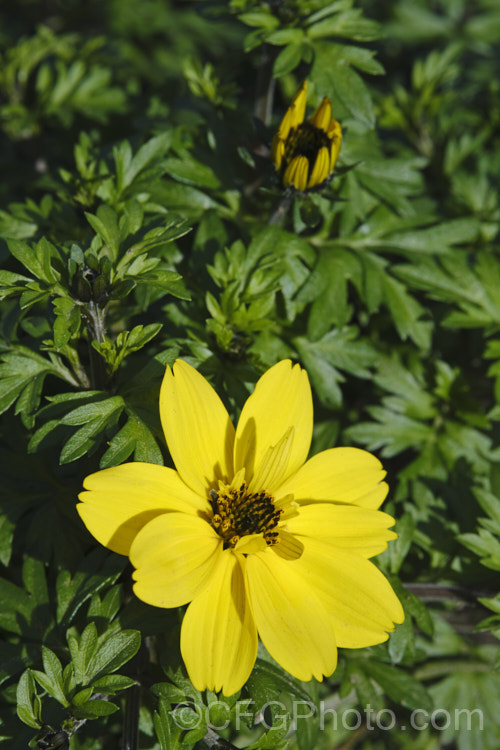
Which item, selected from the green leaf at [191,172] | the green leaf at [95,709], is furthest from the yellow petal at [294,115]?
the green leaf at [95,709]

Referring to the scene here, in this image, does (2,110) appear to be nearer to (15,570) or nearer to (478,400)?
(15,570)

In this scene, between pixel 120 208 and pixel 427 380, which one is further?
pixel 427 380

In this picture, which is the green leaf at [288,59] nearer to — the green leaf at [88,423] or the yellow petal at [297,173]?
the yellow petal at [297,173]

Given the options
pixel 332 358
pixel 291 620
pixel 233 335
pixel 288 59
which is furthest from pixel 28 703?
pixel 288 59

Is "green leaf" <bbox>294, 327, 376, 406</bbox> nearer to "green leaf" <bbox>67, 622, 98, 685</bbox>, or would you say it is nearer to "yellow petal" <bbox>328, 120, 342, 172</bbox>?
"yellow petal" <bbox>328, 120, 342, 172</bbox>

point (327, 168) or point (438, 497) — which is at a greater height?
point (327, 168)

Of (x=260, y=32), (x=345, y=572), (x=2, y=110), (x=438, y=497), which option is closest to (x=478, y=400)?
(x=438, y=497)

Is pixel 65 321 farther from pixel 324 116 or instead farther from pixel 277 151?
pixel 324 116
